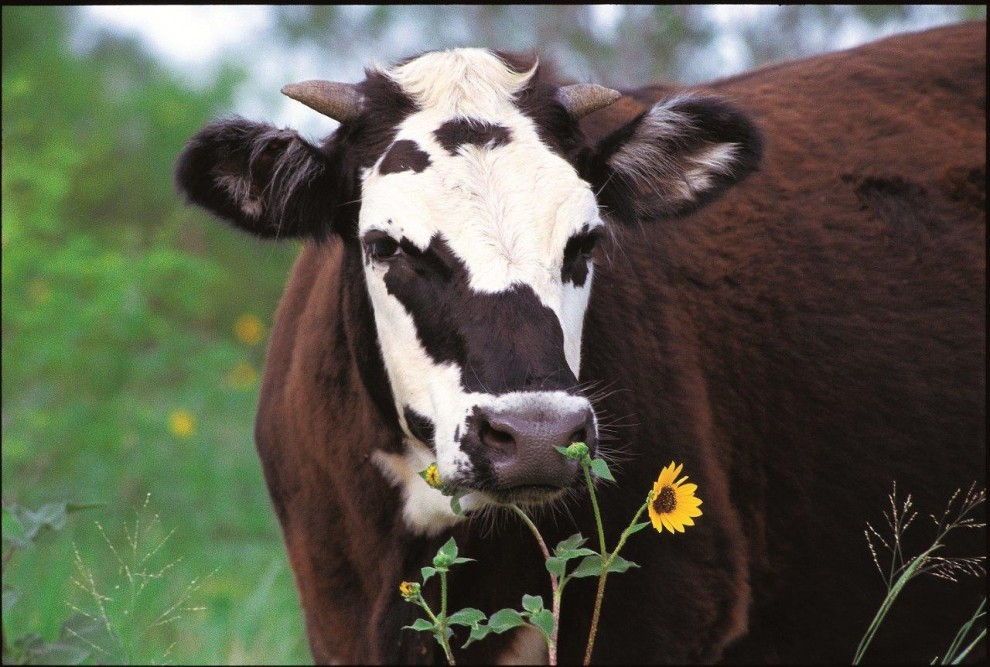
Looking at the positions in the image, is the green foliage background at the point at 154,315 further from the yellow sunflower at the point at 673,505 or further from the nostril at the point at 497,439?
the yellow sunflower at the point at 673,505

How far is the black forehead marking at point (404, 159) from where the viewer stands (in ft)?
11.1

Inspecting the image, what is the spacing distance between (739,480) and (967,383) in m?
1.09

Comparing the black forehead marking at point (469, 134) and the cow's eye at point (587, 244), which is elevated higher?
the black forehead marking at point (469, 134)

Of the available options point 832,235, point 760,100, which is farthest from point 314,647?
point 760,100

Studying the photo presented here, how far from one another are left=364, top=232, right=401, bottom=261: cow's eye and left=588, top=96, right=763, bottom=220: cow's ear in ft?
2.67

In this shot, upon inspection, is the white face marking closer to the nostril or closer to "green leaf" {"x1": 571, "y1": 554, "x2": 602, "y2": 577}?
the nostril

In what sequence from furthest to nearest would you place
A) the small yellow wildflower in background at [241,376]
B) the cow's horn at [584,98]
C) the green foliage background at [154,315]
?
the small yellow wildflower in background at [241,376] → the green foliage background at [154,315] → the cow's horn at [584,98]

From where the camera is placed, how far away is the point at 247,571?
7133mm

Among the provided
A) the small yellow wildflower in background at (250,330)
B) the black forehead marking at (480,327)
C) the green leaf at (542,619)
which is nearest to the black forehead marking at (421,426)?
the black forehead marking at (480,327)

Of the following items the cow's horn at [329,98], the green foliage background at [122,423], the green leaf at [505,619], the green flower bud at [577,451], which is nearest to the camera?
the green flower bud at [577,451]

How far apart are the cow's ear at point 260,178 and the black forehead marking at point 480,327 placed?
1.73 ft

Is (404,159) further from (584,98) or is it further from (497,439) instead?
(497,439)

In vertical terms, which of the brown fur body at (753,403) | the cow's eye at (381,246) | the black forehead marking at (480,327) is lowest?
the brown fur body at (753,403)

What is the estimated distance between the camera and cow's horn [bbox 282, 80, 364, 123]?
142 inches
